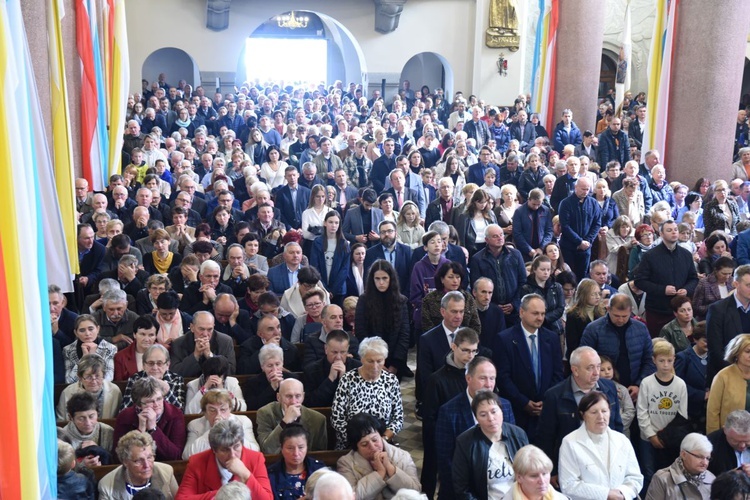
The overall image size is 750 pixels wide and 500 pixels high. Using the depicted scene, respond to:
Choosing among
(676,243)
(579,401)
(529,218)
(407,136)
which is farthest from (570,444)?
(407,136)

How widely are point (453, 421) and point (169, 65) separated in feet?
85.3

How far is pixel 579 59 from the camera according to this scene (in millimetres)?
16250

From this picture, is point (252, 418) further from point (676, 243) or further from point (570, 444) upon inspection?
point (676, 243)

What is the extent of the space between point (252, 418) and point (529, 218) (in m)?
4.78

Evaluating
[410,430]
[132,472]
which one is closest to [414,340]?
[410,430]

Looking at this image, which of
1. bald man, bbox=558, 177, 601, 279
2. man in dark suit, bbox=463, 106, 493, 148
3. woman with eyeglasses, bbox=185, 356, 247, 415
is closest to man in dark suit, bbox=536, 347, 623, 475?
woman with eyeglasses, bbox=185, 356, 247, 415

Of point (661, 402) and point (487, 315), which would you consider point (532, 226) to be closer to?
point (487, 315)

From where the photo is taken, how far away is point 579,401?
18.3ft

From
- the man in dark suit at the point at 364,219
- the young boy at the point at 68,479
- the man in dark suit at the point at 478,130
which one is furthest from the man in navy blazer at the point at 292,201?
the young boy at the point at 68,479

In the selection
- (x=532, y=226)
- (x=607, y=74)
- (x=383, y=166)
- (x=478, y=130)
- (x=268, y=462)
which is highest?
(x=607, y=74)

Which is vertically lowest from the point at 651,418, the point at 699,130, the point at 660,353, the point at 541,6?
the point at 651,418

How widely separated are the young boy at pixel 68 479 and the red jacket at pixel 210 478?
0.49 metres

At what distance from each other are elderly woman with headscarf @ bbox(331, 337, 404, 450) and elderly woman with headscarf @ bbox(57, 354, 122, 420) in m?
1.47

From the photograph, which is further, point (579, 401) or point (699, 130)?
point (699, 130)
